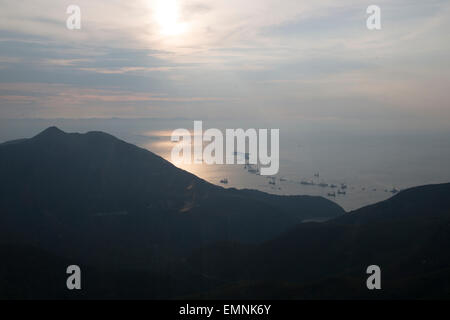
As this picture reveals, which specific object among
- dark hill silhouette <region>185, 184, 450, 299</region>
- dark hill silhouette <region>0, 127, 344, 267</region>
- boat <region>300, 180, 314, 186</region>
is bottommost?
dark hill silhouette <region>185, 184, 450, 299</region>

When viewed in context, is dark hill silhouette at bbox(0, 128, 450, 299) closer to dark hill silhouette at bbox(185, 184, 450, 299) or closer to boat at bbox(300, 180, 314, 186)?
dark hill silhouette at bbox(185, 184, 450, 299)

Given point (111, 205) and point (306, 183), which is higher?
point (306, 183)

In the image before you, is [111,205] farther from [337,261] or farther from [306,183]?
[306,183]

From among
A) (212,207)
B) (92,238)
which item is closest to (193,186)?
(212,207)

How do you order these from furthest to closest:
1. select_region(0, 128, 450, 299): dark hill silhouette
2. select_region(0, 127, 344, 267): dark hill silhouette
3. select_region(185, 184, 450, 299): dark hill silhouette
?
select_region(0, 127, 344, 267): dark hill silhouette, select_region(0, 128, 450, 299): dark hill silhouette, select_region(185, 184, 450, 299): dark hill silhouette

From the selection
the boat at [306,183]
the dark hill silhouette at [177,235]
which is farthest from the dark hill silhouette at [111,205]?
the boat at [306,183]

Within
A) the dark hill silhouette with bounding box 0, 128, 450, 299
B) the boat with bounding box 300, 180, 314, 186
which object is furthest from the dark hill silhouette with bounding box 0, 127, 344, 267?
the boat with bounding box 300, 180, 314, 186

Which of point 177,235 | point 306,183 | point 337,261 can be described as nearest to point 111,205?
point 177,235

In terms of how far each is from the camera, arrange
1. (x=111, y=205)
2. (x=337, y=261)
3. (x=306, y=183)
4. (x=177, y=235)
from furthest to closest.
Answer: (x=306, y=183) < (x=111, y=205) < (x=177, y=235) < (x=337, y=261)
